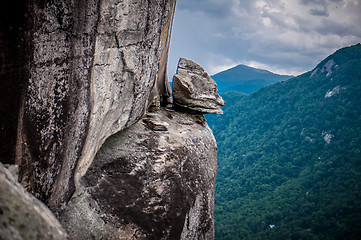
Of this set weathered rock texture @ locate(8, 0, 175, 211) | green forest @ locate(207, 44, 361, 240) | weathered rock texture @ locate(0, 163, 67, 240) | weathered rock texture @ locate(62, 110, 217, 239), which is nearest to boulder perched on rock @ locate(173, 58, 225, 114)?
weathered rock texture @ locate(62, 110, 217, 239)

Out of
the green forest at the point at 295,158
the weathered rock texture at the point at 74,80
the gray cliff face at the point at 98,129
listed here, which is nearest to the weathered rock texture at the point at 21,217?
the gray cliff face at the point at 98,129

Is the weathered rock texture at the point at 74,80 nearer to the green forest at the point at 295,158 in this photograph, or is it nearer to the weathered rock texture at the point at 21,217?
the weathered rock texture at the point at 21,217

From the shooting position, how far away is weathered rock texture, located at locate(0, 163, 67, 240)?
1.95m

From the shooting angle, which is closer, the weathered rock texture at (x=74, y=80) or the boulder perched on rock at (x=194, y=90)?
the weathered rock texture at (x=74, y=80)

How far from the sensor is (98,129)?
17.3 feet

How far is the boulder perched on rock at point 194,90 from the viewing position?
9422mm

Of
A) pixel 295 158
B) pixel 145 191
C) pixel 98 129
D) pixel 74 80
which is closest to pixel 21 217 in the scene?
pixel 74 80

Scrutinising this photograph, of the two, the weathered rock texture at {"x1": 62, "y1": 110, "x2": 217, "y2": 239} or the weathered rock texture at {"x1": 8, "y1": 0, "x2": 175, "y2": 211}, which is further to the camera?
the weathered rock texture at {"x1": 62, "y1": 110, "x2": 217, "y2": 239}

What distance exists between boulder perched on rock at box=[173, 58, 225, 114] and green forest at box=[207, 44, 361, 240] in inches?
1498

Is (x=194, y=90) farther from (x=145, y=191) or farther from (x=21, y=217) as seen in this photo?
(x=21, y=217)

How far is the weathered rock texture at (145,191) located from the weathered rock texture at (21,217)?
106 inches

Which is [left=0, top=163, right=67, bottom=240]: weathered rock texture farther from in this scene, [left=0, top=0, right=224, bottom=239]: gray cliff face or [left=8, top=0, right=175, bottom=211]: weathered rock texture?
[left=8, top=0, right=175, bottom=211]: weathered rock texture

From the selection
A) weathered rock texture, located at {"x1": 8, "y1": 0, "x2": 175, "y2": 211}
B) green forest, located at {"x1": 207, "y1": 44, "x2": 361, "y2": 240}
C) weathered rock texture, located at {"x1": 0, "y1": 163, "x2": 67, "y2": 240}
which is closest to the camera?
weathered rock texture, located at {"x1": 0, "y1": 163, "x2": 67, "y2": 240}

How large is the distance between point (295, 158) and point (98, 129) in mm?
73119
